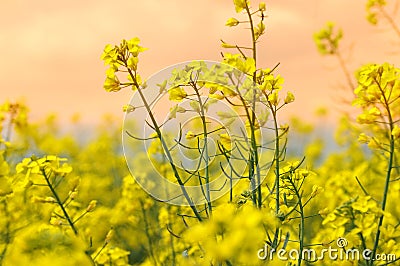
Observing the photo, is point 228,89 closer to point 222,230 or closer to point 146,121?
point 146,121

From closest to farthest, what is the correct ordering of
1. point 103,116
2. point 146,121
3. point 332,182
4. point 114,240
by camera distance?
1. point 146,121
2. point 332,182
3. point 114,240
4. point 103,116

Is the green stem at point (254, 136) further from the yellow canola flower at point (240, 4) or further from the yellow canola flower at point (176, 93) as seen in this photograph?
the yellow canola flower at point (176, 93)

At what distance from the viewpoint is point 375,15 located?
4.64 metres

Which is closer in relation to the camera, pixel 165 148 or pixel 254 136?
pixel 165 148

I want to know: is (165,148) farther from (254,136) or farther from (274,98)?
(274,98)

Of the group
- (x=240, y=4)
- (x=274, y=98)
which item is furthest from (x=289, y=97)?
(x=240, y=4)

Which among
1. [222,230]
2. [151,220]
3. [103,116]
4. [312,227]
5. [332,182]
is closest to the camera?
[222,230]

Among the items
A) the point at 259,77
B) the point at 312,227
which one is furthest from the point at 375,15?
the point at 259,77

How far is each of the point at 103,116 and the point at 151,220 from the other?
23.7ft

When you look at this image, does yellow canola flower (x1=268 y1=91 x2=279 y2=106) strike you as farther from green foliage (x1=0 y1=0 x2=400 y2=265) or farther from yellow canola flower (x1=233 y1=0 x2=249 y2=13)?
yellow canola flower (x1=233 y1=0 x2=249 y2=13)

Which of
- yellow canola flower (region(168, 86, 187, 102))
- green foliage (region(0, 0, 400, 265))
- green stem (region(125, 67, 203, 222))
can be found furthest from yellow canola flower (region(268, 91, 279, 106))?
green stem (region(125, 67, 203, 222))

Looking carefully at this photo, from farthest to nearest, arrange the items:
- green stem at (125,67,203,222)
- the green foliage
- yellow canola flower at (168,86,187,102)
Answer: yellow canola flower at (168,86,187,102), green stem at (125,67,203,222), the green foliage

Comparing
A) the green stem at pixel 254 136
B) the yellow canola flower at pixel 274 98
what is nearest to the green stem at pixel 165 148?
the green stem at pixel 254 136

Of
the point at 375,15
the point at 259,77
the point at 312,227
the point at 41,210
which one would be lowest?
the point at 312,227
